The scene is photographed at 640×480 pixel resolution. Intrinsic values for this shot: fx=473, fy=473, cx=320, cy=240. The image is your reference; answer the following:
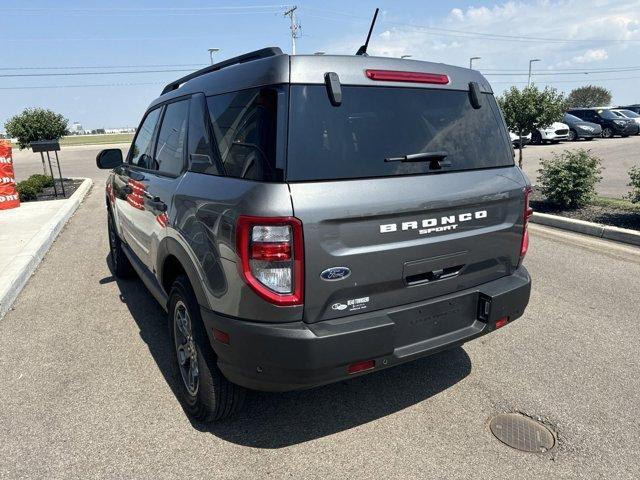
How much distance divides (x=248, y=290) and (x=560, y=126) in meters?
26.1

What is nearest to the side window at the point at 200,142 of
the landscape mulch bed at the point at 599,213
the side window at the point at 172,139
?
the side window at the point at 172,139

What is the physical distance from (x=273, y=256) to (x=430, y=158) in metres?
1.06

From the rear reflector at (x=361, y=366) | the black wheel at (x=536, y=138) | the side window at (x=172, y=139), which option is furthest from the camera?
the black wheel at (x=536, y=138)

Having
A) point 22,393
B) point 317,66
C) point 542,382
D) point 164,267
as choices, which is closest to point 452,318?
point 542,382

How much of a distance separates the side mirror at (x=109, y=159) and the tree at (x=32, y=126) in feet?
42.6

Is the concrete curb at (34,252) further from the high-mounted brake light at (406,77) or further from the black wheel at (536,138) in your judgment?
the black wheel at (536,138)

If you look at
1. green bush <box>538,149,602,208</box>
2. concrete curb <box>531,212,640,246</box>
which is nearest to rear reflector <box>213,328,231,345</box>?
concrete curb <box>531,212,640,246</box>

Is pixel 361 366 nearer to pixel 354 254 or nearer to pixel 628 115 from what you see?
pixel 354 254

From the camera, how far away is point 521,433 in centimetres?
274

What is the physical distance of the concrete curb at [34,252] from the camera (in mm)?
5004

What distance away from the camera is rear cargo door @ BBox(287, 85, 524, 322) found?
224 centimetres

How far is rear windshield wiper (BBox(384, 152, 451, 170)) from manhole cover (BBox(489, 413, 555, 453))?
1567 mm

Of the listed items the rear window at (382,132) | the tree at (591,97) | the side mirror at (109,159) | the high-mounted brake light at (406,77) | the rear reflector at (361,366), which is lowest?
the rear reflector at (361,366)

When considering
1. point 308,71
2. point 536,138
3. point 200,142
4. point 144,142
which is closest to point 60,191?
point 144,142
